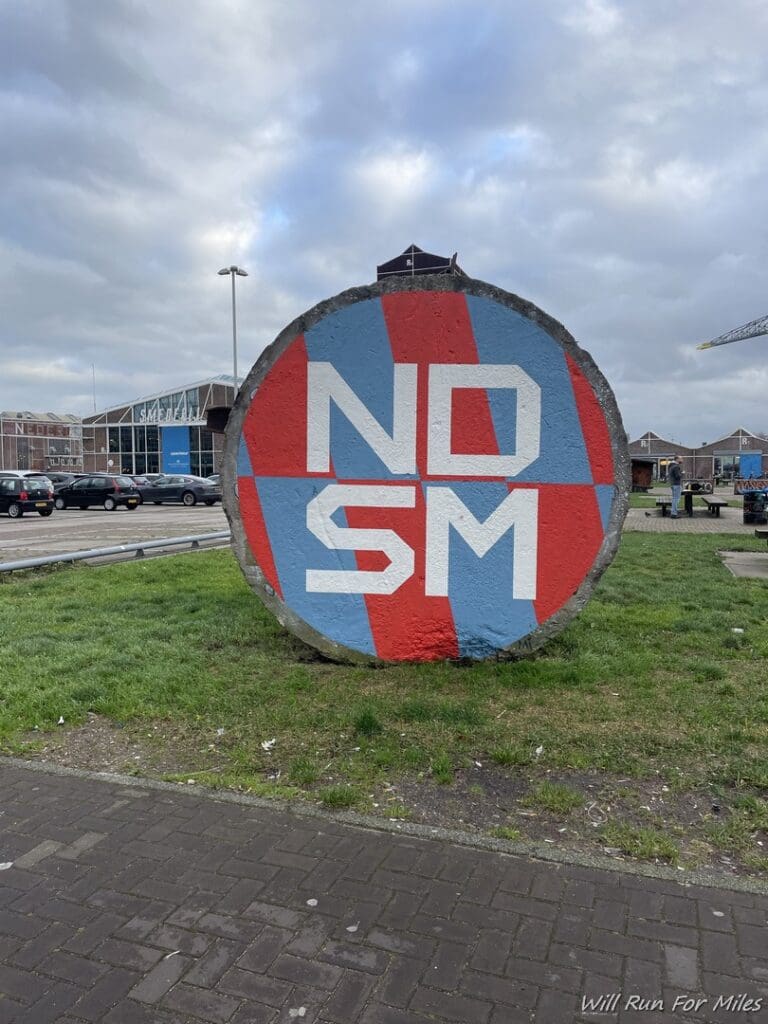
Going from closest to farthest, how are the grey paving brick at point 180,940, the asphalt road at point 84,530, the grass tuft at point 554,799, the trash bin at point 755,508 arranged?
the grey paving brick at point 180,940
the grass tuft at point 554,799
the asphalt road at point 84,530
the trash bin at point 755,508

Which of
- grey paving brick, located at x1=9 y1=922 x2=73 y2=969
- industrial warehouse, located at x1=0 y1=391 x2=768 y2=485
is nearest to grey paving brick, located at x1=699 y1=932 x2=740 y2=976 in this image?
grey paving brick, located at x1=9 y1=922 x2=73 y2=969

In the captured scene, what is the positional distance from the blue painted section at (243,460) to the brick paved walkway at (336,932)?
9.97 feet

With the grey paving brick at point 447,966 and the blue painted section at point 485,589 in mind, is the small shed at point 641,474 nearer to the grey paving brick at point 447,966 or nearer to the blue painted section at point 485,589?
the blue painted section at point 485,589

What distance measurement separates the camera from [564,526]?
570 cm

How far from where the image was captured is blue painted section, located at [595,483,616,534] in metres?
5.67

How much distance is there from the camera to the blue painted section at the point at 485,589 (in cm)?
571

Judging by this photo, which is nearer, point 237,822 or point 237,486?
point 237,822

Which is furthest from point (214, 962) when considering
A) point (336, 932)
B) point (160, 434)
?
point (160, 434)

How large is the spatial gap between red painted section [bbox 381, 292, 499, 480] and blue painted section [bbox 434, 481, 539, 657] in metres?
0.34

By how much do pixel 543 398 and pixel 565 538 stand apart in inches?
43.1

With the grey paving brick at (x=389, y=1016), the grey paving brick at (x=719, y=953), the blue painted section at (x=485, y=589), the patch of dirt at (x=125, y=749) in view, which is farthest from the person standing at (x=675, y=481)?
the grey paving brick at (x=389, y=1016)

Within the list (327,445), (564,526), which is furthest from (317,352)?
(564,526)

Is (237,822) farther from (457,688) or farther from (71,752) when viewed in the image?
(457,688)

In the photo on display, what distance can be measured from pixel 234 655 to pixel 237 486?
1.43 m
